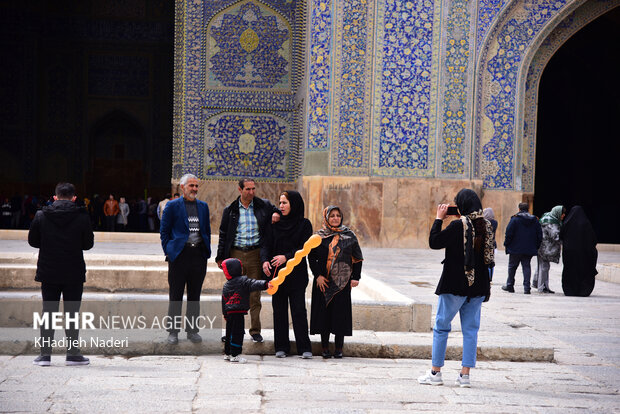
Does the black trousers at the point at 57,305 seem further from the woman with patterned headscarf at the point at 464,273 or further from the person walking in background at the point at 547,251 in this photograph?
the person walking in background at the point at 547,251

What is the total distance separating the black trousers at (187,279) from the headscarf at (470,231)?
1.82 metres

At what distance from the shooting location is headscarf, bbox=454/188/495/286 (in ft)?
13.6

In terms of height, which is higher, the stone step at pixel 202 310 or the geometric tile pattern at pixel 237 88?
the geometric tile pattern at pixel 237 88

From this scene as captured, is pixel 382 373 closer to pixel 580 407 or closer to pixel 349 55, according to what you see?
pixel 580 407

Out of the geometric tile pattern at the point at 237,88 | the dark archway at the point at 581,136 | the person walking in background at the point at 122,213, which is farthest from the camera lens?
the dark archway at the point at 581,136

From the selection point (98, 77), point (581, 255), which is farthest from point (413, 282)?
point (98, 77)

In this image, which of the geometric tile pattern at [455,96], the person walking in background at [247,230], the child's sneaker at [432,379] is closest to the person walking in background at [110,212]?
the geometric tile pattern at [455,96]

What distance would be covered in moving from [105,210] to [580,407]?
49.6 feet

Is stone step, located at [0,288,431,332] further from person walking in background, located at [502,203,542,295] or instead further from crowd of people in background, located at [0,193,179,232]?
crowd of people in background, located at [0,193,179,232]

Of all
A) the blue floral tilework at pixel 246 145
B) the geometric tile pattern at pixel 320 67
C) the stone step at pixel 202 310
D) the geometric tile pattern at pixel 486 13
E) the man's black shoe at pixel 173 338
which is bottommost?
the man's black shoe at pixel 173 338

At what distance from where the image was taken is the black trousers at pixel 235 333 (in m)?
4.74

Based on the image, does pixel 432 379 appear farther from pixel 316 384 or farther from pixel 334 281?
pixel 334 281

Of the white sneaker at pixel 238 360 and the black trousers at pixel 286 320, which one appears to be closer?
the white sneaker at pixel 238 360

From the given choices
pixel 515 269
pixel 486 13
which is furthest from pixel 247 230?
pixel 486 13
